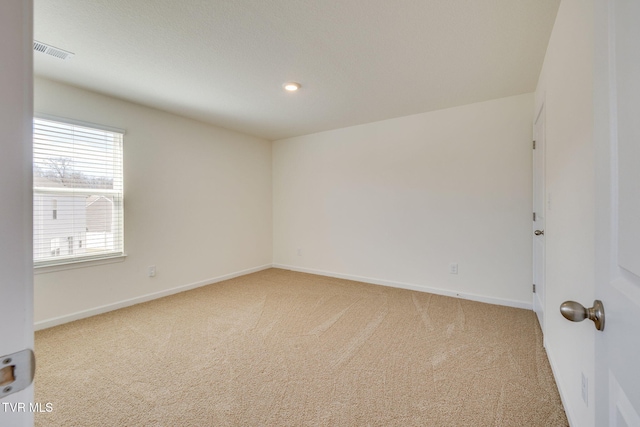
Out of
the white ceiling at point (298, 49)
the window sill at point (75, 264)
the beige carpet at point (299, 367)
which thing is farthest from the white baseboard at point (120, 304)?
the white ceiling at point (298, 49)

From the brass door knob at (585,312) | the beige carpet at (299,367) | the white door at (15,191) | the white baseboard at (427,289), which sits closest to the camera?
the white door at (15,191)

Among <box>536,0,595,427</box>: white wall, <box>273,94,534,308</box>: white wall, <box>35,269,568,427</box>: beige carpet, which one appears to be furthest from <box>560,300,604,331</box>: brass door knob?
<box>273,94,534,308</box>: white wall

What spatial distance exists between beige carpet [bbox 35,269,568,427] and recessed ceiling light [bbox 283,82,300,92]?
7.74 feet

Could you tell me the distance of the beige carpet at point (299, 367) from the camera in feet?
5.11

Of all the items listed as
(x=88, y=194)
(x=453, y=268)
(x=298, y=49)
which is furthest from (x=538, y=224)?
(x=88, y=194)

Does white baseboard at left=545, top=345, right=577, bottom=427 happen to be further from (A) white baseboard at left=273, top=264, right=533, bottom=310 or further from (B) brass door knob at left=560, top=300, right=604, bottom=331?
(B) brass door knob at left=560, top=300, right=604, bottom=331

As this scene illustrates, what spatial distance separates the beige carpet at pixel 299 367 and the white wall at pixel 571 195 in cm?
32

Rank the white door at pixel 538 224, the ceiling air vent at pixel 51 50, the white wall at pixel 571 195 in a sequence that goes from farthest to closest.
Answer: the white door at pixel 538 224 → the ceiling air vent at pixel 51 50 → the white wall at pixel 571 195

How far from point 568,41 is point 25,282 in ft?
7.63

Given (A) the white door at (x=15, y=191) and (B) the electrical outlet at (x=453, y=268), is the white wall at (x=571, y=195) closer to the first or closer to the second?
(B) the electrical outlet at (x=453, y=268)

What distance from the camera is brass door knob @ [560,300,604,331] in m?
0.59

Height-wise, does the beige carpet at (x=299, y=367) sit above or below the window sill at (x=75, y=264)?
below

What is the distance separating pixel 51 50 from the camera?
83.1 inches

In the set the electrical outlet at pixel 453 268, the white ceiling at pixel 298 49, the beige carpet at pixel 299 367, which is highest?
the white ceiling at pixel 298 49
